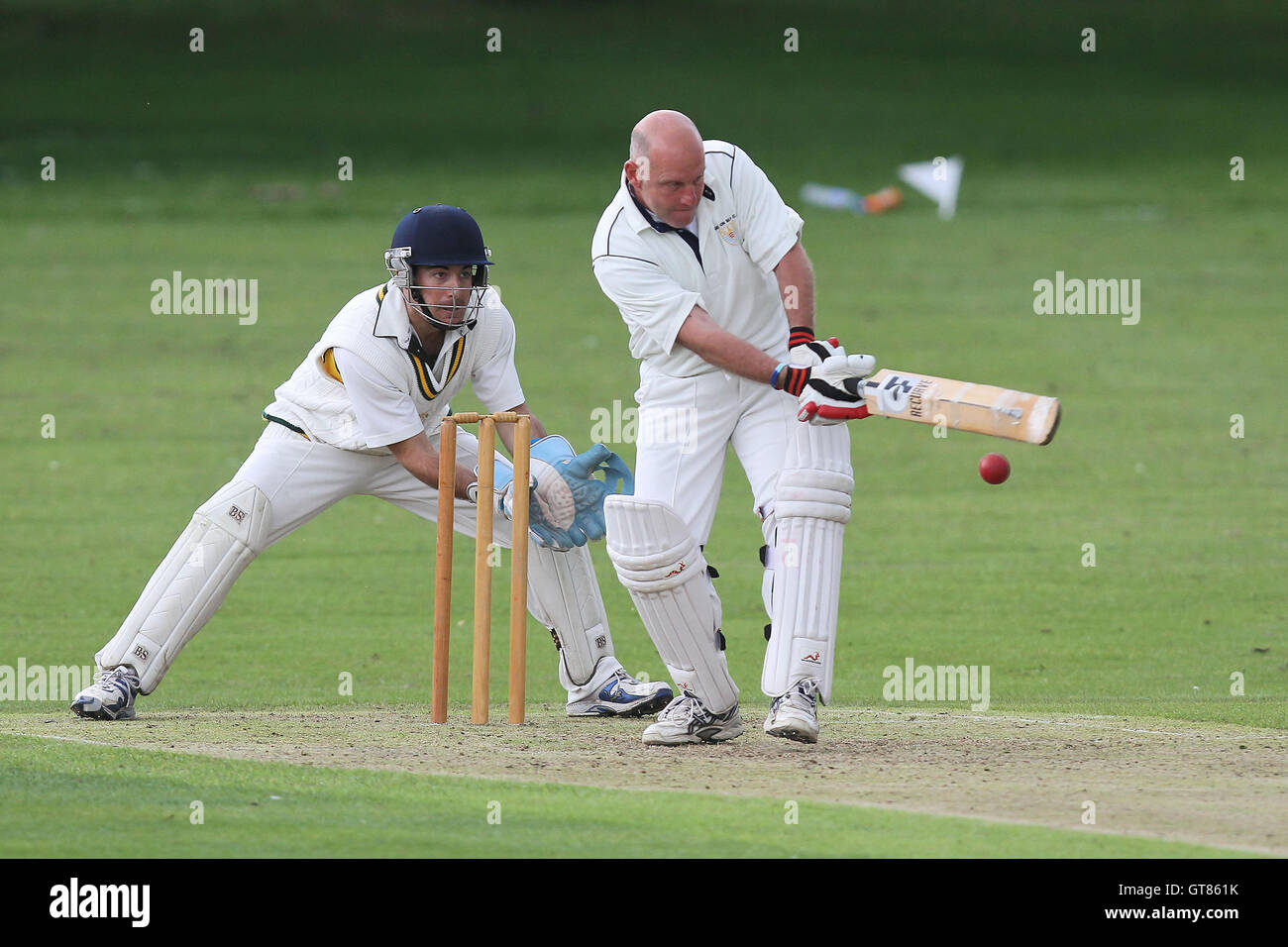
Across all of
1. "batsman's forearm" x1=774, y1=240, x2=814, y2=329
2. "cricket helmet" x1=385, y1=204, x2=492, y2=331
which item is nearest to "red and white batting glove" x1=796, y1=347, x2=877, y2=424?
"batsman's forearm" x1=774, y1=240, x2=814, y2=329

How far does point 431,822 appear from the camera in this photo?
5312mm

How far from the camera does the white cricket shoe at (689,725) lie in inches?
259

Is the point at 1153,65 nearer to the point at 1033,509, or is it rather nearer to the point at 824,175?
the point at 824,175

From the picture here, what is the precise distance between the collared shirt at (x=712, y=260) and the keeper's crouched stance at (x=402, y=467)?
51 cm

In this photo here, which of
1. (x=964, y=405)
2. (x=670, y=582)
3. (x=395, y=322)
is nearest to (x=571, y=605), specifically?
(x=670, y=582)

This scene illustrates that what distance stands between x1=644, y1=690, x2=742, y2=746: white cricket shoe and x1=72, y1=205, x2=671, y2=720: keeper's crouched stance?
0.78m

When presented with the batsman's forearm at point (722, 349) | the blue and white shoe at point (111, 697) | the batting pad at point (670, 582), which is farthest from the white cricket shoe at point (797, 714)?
the blue and white shoe at point (111, 697)

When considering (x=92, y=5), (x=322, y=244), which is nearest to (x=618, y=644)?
(x=322, y=244)

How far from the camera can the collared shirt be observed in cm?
664

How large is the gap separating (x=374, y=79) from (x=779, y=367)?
2938 centimetres

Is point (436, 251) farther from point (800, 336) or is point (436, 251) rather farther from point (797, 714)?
point (797, 714)

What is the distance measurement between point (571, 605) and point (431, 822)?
2.10m

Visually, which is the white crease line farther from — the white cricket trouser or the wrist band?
the wrist band

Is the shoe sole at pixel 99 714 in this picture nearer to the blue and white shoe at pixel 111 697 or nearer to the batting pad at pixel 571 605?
the blue and white shoe at pixel 111 697
